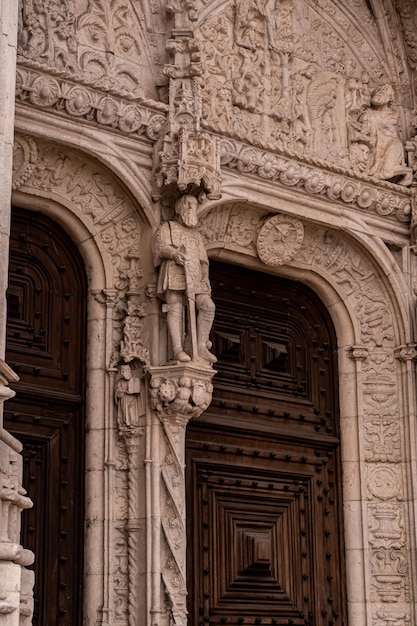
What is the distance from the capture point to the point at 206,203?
11.0 meters

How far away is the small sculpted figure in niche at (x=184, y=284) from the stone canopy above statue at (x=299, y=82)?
3.24 ft

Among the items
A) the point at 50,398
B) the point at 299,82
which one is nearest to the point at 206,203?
the point at 299,82

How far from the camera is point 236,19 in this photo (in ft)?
39.1

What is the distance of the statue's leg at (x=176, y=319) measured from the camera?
34.1ft

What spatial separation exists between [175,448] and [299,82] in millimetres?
3651

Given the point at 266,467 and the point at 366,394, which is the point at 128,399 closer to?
the point at 266,467

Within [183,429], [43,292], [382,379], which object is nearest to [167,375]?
[183,429]

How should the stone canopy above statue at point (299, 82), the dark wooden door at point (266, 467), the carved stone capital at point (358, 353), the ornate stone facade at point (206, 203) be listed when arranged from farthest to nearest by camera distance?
the carved stone capital at point (358, 353), the stone canopy above statue at point (299, 82), the dark wooden door at point (266, 467), the ornate stone facade at point (206, 203)

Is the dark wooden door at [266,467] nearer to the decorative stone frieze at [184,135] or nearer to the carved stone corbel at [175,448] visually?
the carved stone corbel at [175,448]

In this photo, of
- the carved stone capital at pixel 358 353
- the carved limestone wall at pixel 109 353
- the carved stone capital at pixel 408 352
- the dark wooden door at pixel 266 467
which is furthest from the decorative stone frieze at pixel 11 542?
the carved stone capital at pixel 408 352

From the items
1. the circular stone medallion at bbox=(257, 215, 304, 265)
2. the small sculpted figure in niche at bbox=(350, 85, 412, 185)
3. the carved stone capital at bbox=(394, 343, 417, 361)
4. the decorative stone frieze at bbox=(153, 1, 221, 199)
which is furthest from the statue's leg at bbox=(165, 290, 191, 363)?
the small sculpted figure in niche at bbox=(350, 85, 412, 185)

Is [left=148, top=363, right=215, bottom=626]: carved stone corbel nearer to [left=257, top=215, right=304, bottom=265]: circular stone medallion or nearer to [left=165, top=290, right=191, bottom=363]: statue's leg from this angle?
[left=165, top=290, right=191, bottom=363]: statue's leg

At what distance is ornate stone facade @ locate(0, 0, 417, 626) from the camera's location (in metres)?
10.1

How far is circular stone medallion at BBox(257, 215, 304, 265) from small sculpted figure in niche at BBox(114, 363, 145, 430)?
1.91 m
